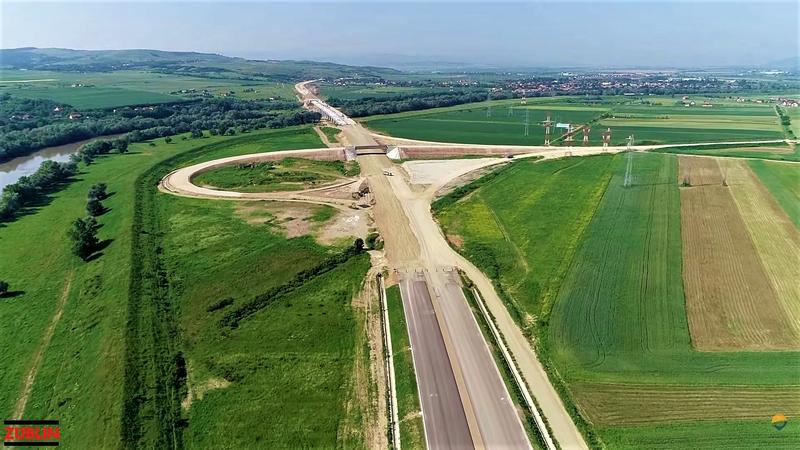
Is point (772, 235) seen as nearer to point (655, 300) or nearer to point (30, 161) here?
point (655, 300)

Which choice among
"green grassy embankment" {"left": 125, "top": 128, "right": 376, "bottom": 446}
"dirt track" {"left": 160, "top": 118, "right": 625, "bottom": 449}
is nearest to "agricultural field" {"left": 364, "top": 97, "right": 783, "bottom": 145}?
"dirt track" {"left": 160, "top": 118, "right": 625, "bottom": 449}

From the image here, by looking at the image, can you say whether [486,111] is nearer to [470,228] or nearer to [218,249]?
[470,228]

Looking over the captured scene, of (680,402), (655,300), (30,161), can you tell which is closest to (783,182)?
(655,300)

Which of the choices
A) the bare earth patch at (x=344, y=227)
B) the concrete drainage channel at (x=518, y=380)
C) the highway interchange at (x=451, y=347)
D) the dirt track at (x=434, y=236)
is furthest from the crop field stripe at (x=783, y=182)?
the bare earth patch at (x=344, y=227)

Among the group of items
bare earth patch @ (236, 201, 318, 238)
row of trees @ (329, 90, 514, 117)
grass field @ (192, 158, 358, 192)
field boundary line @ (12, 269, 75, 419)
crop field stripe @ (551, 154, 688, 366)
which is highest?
row of trees @ (329, 90, 514, 117)

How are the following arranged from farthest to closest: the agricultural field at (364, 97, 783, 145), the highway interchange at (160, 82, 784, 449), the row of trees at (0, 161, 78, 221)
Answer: the agricultural field at (364, 97, 783, 145)
the row of trees at (0, 161, 78, 221)
the highway interchange at (160, 82, 784, 449)

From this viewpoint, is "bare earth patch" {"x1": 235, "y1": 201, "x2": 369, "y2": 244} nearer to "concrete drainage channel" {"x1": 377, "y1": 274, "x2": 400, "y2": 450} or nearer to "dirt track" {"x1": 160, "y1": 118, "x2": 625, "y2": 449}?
"dirt track" {"x1": 160, "y1": 118, "x2": 625, "y2": 449}

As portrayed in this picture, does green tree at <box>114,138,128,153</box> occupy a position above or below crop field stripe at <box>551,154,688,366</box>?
above

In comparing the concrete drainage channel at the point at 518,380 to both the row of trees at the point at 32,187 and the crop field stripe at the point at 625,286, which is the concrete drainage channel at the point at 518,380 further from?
the row of trees at the point at 32,187
